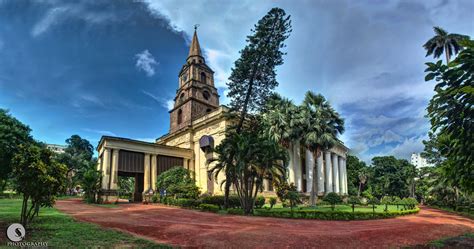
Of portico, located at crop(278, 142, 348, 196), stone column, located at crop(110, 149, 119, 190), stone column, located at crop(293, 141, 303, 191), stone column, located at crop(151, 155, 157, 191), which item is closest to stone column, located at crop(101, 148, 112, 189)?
stone column, located at crop(110, 149, 119, 190)

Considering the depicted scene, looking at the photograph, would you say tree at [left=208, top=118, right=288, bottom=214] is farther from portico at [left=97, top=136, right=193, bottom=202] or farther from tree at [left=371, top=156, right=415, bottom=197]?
tree at [left=371, top=156, right=415, bottom=197]

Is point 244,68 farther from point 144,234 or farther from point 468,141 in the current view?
point 468,141

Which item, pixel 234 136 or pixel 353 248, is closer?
pixel 353 248

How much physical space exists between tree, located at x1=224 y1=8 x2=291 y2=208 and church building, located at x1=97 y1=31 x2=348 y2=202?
955 centimetres

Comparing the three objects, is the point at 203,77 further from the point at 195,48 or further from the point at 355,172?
the point at 355,172

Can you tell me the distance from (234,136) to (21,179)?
1432cm

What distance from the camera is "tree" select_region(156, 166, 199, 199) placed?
2941cm

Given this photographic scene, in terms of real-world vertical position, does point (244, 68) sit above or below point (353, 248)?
above

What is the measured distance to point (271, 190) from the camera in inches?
1451

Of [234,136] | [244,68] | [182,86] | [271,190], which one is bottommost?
[271,190]

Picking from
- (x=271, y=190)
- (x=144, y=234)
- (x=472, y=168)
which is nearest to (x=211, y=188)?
(x=271, y=190)

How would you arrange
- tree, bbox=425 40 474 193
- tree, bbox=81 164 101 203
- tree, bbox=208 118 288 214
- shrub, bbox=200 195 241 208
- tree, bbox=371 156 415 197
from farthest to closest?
tree, bbox=371 156 415 197 → tree, bbox=81 164 101 203 → shrub, bbox=200 195 241 208 → tree, bbox=208 118 288 214 → tree, bbox=425 40 474 193

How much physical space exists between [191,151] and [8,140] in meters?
30.5

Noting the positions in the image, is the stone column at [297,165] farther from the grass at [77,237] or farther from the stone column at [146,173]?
the grass at [77,237]
